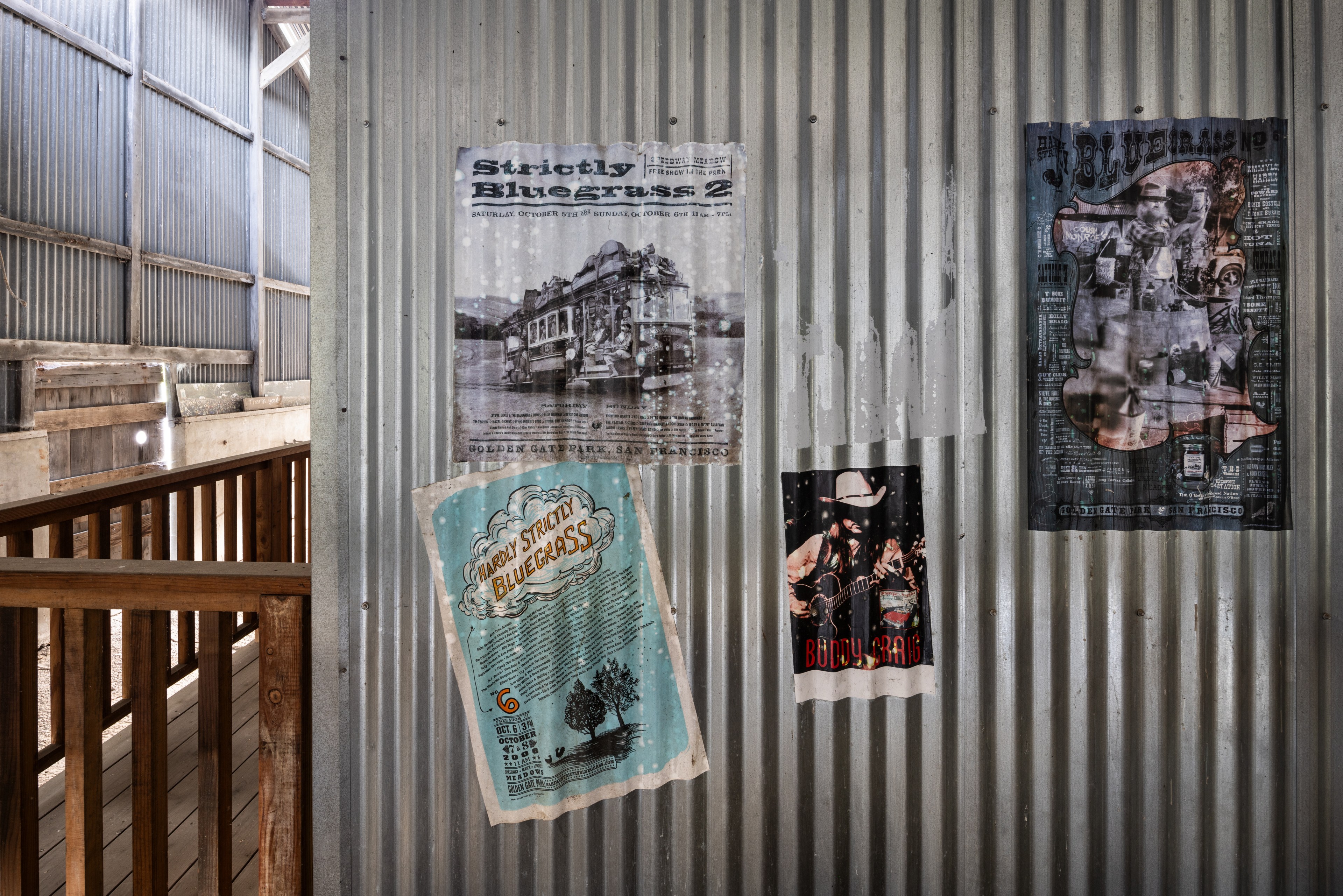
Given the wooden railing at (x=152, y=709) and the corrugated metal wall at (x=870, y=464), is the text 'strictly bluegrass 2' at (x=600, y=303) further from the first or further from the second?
the wooden railing at (x=152, y=709)

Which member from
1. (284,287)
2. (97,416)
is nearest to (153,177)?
(97,416)

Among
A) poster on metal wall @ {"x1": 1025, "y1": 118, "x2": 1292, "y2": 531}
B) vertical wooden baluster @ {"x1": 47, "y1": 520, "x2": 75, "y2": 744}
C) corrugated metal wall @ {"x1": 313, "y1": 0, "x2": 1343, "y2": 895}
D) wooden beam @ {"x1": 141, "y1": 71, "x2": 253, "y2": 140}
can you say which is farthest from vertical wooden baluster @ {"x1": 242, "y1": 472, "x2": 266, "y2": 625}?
wooden beam @ {"x1": 141, "y1": 71, "x2": 253, "y2": 140}

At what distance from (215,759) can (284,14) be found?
523 inches

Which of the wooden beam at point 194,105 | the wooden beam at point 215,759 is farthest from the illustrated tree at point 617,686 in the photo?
A: the wooden beam at point 194,105

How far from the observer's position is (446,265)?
1935 mm

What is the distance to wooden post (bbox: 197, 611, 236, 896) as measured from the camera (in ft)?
7.01

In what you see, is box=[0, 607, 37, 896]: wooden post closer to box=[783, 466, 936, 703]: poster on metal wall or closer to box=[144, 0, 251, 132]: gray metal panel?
box=[783, 466, 936, 703]: poster on metal wall

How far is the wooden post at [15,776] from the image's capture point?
219 centimetres

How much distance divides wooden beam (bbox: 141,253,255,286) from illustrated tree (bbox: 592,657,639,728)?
986 cm

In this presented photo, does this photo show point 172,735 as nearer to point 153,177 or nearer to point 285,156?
point 153,177

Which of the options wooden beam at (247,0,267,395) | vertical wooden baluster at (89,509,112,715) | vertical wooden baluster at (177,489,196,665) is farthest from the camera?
wooden beam at (247,0,267,395)

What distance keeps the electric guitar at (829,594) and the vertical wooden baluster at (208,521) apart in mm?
3079

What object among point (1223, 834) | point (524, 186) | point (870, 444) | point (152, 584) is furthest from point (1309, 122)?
point (152, 584)

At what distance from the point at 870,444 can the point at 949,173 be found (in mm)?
651
